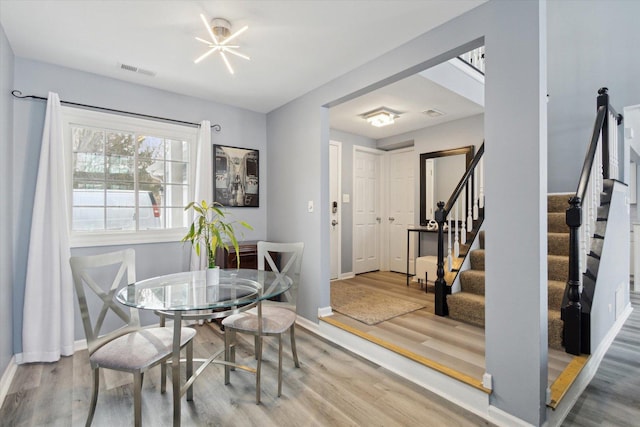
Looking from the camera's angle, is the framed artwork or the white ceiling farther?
the framed artwork

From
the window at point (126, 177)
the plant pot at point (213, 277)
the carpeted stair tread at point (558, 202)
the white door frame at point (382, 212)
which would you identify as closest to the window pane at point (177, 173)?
the window at point (126, 177)

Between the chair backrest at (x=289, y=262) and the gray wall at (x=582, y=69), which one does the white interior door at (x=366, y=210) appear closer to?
the chair backrest at (x=289, y=262)

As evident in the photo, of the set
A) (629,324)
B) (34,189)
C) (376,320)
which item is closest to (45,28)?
(34,189)

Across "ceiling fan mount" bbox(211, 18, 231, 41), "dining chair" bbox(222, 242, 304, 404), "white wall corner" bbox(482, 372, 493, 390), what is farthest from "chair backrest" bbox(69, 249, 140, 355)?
"white wall corner" bbox(482, 372, 493, 390)

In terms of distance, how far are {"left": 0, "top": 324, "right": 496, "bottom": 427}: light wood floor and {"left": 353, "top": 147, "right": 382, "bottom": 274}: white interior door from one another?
9.49ft

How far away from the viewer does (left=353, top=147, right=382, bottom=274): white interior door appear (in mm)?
5277

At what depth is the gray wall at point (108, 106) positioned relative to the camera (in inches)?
99.3

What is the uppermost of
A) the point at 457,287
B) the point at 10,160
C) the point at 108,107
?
the point at 108,107

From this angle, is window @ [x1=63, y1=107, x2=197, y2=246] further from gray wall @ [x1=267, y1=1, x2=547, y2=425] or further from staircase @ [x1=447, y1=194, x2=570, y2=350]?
staircase @ [x1=447, y1=194, x2=570, y2=350]

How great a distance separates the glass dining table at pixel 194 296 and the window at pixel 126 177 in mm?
1069

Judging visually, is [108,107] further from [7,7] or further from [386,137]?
[386,137]

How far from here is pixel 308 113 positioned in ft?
10.9

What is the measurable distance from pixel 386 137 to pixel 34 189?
15.6 ft

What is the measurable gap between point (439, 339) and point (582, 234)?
4.74ft
